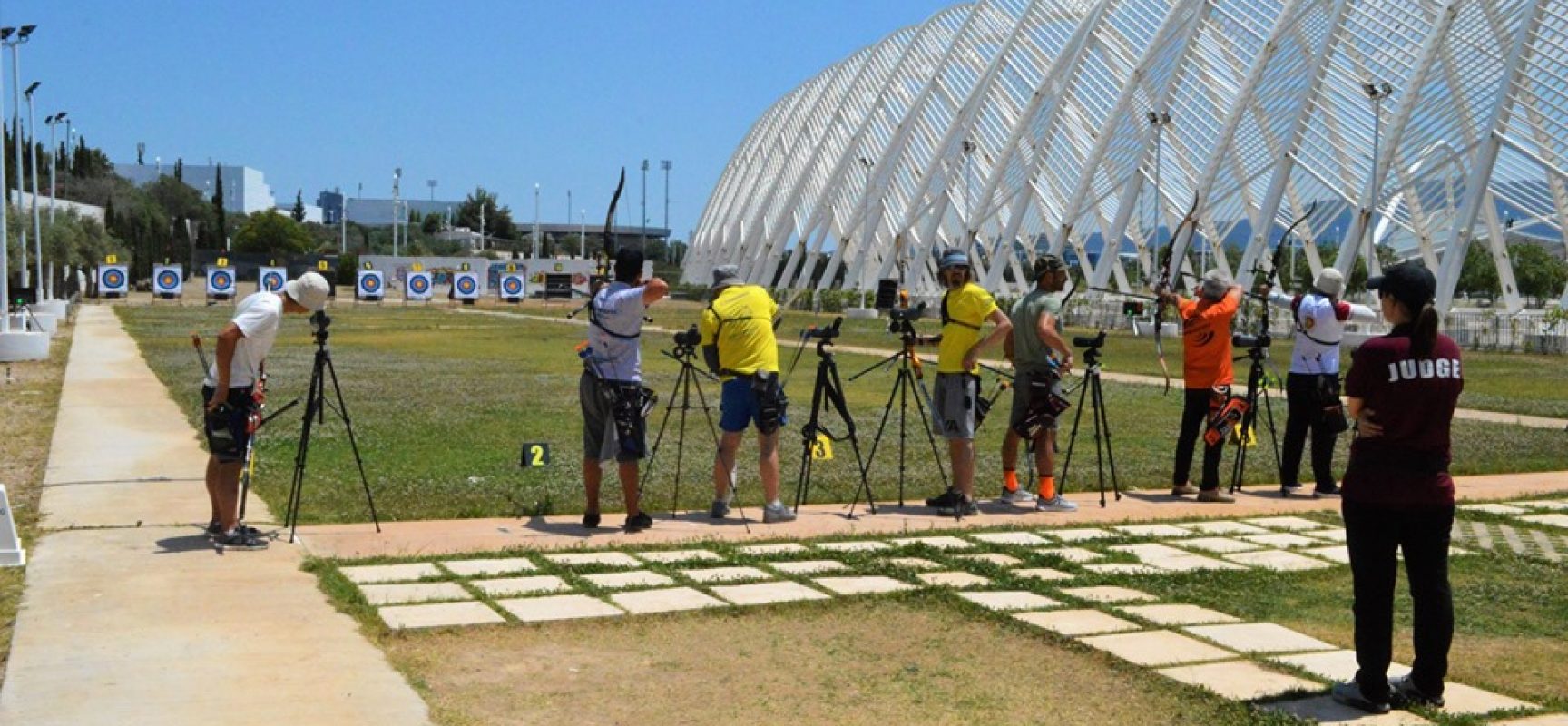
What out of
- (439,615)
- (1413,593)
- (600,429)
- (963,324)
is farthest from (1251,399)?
(439,615)

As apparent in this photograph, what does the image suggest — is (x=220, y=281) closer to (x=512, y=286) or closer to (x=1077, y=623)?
(x=512, y=286)

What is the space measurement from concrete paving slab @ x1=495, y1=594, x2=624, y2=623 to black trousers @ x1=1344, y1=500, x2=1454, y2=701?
3.55m

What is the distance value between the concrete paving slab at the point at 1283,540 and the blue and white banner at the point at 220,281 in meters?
72.4

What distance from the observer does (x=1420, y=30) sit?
50781 millimetres

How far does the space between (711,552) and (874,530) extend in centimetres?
148

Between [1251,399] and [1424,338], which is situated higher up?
[1424,338]

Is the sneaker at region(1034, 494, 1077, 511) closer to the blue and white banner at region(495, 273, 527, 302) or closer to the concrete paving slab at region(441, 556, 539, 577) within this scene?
the concrete paving slab at region(441, 556, 539, 577)

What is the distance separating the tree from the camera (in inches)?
5600

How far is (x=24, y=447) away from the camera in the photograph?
15.3 meters

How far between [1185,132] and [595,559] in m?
58.9

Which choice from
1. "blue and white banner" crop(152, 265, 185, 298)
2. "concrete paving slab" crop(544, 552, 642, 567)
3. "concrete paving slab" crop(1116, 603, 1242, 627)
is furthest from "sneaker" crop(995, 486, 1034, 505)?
"blue and white banner" crop(152, 265, 185, 298)

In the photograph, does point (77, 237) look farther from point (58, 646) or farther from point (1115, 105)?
point (58, 646)

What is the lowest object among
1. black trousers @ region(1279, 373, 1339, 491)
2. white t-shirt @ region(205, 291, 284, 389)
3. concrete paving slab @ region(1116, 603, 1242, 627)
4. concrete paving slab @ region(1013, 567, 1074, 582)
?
concrete paving slab @ region(1013, 567, 1074, 582)

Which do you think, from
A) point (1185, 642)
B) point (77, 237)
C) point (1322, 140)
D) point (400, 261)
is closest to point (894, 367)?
point (1185, 642)
